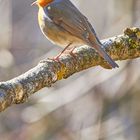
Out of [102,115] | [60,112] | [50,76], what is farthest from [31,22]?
[50,76]

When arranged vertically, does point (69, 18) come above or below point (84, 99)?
above

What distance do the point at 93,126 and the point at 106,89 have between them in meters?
0.45

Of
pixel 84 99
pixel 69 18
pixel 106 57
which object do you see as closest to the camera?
pixel 106 57

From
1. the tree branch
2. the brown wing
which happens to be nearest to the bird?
the brown wing

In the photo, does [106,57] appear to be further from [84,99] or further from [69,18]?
[84,99]

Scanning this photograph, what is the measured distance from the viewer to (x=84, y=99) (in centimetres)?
687

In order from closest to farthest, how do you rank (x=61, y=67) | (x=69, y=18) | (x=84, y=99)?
1. (x=61, y=67)
2. (x=69, y=18)
3. (x=84, y=99)

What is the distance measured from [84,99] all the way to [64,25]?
2.42 metres

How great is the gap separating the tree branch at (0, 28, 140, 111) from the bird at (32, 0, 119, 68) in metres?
0.35

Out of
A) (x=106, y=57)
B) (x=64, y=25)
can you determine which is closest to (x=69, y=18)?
(x=64, y=25)

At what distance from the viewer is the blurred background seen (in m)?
5.99

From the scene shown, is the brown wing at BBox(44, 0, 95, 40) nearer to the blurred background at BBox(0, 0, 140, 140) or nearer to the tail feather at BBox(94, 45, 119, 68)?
the tail feather at BBox(94, 45, 119, 68)

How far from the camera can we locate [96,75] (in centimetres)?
600

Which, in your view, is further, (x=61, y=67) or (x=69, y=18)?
(x=69, y=18)
